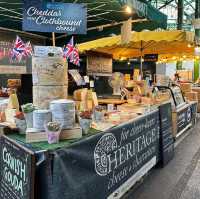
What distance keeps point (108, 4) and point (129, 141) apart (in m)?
2.63

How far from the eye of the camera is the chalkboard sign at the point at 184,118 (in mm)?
6293

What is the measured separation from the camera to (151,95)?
546cm

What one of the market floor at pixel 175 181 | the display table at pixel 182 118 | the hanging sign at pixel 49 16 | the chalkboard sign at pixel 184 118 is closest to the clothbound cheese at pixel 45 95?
the hanging sign at pixel 49 16

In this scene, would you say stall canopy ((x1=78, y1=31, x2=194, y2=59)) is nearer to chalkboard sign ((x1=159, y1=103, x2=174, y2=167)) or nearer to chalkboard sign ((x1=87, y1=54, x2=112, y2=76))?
chalkboard sign ((x1=87, y1=54, x2=112, y2=76))

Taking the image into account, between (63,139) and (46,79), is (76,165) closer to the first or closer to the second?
(63,139)

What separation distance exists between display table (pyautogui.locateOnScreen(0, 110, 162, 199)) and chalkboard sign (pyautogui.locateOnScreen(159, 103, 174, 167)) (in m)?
1.06

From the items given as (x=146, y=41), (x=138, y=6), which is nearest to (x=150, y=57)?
(x=146, y=41)

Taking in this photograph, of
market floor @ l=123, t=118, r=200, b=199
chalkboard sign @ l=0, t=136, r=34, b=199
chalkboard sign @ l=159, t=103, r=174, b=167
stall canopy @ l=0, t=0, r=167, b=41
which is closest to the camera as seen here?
chalkboard sign @ l=0, t=136, r=34, b=199

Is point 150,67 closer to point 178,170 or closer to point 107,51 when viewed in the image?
point 107,51

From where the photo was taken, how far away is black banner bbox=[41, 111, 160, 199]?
217 cm

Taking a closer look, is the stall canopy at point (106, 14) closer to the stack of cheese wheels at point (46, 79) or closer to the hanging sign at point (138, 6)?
the hanging sign at point (138, 6)

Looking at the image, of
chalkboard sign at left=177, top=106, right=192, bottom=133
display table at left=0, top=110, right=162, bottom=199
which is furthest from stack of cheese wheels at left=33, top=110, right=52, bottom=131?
chalkboard sign at left=177, top=106, right=192, bottom=133

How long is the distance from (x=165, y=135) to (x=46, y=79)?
2591 mm

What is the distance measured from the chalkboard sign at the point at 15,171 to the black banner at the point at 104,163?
126 millimetres
